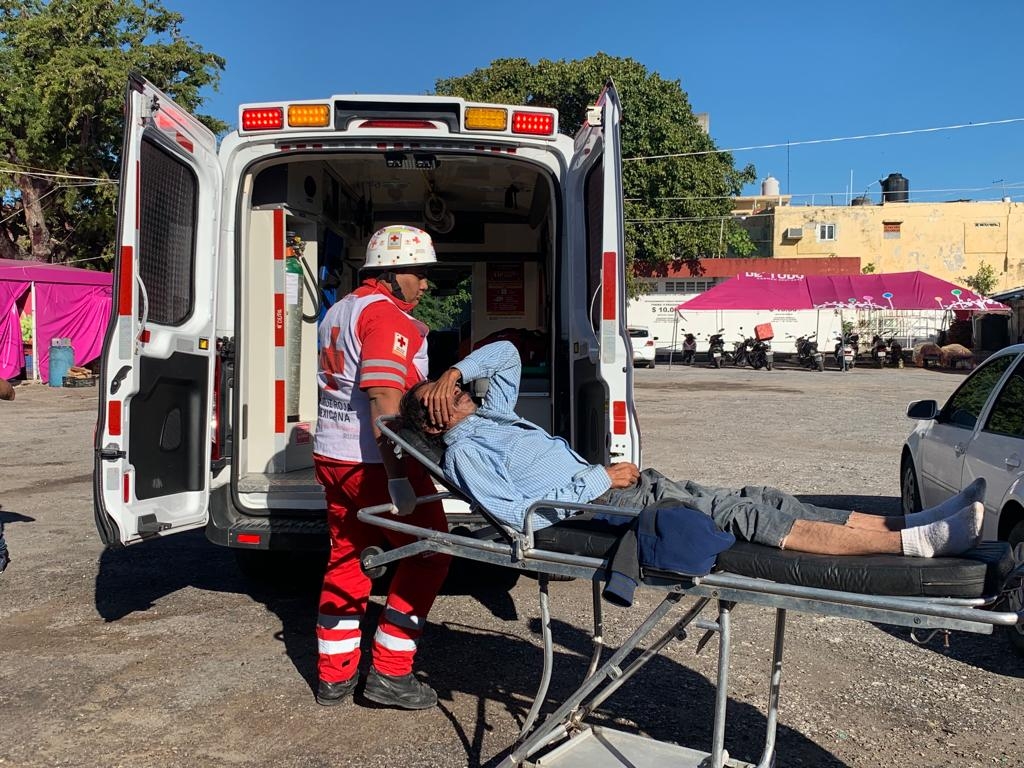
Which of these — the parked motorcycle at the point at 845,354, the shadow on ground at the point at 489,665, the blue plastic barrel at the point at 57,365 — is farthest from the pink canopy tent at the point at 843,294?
the shadow on ground at the point at 489,665

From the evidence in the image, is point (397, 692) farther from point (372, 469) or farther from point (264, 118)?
point (264, 118)

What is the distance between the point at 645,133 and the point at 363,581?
33.4m

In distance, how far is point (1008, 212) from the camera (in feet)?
147

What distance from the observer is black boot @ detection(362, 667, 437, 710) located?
12.7ft

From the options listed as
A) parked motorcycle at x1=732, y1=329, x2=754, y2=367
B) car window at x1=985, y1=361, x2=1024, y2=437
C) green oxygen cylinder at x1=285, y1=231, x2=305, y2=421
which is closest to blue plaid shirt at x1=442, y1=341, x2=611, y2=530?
car window at x1=985, y1=361, x2=1024, y2=437

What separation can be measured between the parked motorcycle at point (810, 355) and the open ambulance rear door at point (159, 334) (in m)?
28.4

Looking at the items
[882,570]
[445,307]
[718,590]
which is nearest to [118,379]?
[718,590]

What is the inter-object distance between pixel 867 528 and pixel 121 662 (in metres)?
3.46

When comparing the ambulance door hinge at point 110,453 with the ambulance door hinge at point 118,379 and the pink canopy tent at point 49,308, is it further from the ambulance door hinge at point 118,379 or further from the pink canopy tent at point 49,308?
the pink canopy tent at point 49,308

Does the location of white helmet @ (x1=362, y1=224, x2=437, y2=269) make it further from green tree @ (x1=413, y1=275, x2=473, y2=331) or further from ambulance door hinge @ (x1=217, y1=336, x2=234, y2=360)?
green tree @ (x1=413, y1=275, x2=473, y2=331)

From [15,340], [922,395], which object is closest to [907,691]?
[922,395]

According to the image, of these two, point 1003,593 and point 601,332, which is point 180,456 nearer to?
point 601,332

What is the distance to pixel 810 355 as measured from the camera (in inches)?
1241

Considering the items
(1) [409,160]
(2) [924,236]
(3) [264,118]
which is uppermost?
(2) [924,236]
